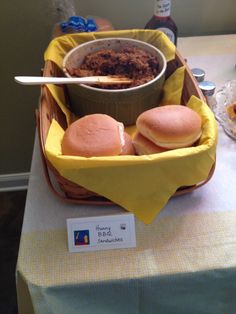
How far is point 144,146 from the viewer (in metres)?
0.59

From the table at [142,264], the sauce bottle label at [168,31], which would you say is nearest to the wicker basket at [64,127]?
the table at [142,264]

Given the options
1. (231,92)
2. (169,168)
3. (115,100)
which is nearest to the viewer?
(169,168)

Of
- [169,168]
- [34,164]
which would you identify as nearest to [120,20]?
[34,164]

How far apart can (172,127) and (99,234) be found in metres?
0.19

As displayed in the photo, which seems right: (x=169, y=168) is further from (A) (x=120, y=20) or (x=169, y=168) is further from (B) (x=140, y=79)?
(A) (x=120, y=20)

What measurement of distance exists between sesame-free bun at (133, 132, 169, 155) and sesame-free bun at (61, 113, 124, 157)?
0.03m

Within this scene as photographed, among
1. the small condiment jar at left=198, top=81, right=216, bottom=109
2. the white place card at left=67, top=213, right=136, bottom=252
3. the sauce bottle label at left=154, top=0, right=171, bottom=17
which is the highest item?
the sauce bottle label at left=154, top=0, right=171, bottom=17

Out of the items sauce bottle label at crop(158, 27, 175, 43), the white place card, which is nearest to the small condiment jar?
sauce bottle label at crop(158, 27, 175, 43)

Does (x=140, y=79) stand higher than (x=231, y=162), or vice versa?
(x=140, y=79)

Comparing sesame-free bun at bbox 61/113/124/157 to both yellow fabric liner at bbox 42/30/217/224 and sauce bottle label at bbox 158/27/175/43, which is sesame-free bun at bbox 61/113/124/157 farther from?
sauce bottle label at bbox 158/27/175/43

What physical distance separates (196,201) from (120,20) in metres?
0.65

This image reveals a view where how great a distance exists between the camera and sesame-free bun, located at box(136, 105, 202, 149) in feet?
1.86

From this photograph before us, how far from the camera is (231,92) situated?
0.81 m

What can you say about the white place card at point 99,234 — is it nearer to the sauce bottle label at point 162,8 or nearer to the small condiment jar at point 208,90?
the small condiment jar at point 208,90
